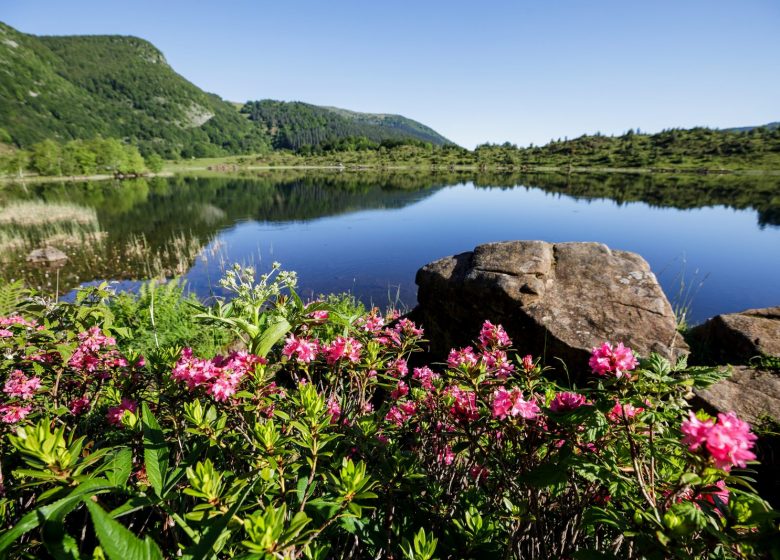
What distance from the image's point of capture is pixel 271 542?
1347 mm

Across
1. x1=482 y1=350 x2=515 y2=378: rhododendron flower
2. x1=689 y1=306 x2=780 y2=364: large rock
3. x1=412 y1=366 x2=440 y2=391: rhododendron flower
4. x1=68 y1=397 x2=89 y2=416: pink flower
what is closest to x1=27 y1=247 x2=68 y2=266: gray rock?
x1=68 y1=397 x2=89 y2=416: pink flower

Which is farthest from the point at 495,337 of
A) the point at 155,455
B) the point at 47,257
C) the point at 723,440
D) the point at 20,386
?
the point at 47,257

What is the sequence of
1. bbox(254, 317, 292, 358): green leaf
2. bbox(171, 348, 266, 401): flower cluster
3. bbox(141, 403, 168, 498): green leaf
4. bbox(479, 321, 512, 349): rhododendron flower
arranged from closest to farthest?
bbox(141, 403, 168, 498): green leaf → bbox(171, 348, 266, 401): flower cluster → bbox(254, 317, 292, 358): green leaf → bbox(479, 321, 512, 349): rhododendron flower

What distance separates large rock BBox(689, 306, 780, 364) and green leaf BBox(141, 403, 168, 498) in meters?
8.02

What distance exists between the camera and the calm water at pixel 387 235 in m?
17.1

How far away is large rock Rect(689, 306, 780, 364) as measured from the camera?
5.81 meters

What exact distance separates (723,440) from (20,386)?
4405 mm

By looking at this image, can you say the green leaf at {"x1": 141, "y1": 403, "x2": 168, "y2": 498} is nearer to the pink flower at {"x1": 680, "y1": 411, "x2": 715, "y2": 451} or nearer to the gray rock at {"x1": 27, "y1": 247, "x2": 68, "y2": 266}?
the pink flower at {"x1": 680, "y1": 411, "x2": 715, "y2": 451}

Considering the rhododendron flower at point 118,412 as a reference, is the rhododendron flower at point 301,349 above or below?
above

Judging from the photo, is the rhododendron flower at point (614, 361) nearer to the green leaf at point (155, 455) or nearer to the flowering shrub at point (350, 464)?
the flowering shrub at point (350, 464)

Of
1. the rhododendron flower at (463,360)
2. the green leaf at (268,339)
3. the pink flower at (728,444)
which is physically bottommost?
the rhododendron flower at (463,360)

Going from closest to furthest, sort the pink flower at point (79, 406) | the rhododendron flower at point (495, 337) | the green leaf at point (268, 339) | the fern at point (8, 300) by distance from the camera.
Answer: the pink flower at point (79, 406)
the green leaf at point (268, 339)
the rhododendron flower at point (495, 337)
the fern at point (8, 300)

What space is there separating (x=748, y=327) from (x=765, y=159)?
131942 millimetres

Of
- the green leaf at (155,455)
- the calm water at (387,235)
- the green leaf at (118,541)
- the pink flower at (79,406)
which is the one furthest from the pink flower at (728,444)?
the calm water at (387,235)
